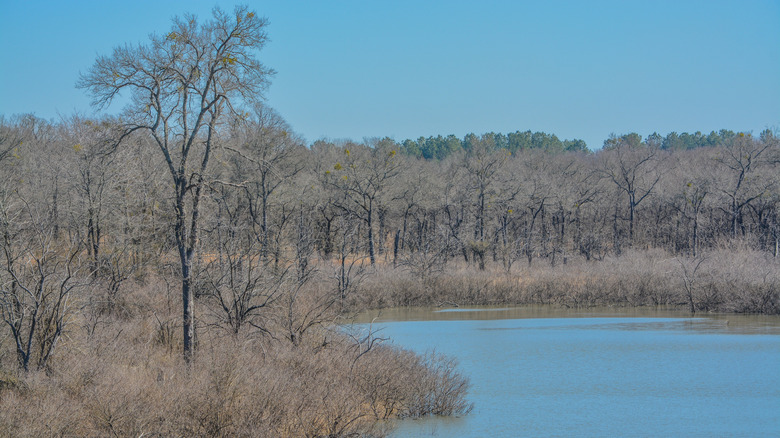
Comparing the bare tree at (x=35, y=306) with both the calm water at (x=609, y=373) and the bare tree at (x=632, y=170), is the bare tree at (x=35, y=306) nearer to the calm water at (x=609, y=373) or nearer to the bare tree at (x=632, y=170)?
the calm water at (x=609, y=373)

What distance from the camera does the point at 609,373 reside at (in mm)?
21703

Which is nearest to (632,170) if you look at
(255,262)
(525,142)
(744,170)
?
(744,170)

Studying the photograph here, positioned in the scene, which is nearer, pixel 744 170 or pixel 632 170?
pixel 744 170

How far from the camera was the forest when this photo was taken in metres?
13.8

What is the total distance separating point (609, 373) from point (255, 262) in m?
21.2

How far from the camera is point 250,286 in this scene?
1914 cm

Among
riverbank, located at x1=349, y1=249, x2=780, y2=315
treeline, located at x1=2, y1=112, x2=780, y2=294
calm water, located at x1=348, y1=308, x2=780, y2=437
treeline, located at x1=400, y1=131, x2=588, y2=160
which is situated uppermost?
treeline, located at x1=400, y1=131, x2=588, y2=160

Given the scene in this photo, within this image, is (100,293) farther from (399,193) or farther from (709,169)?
(709,169)

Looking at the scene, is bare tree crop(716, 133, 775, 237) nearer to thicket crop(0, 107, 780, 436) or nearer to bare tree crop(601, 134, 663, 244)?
thicket crop(0, 107, 780, 436)

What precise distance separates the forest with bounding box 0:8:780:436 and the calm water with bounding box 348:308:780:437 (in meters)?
1.49

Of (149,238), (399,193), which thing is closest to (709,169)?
(399,193)

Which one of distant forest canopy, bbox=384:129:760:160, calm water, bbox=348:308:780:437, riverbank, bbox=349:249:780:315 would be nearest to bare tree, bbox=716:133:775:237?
riverbank, bbox=349:249:780:315

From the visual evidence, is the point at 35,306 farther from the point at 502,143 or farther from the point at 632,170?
the point at 502,143

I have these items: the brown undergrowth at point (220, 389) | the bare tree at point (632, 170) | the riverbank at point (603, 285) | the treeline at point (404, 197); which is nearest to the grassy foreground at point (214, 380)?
the brown undergrowth at point (220, 389)
